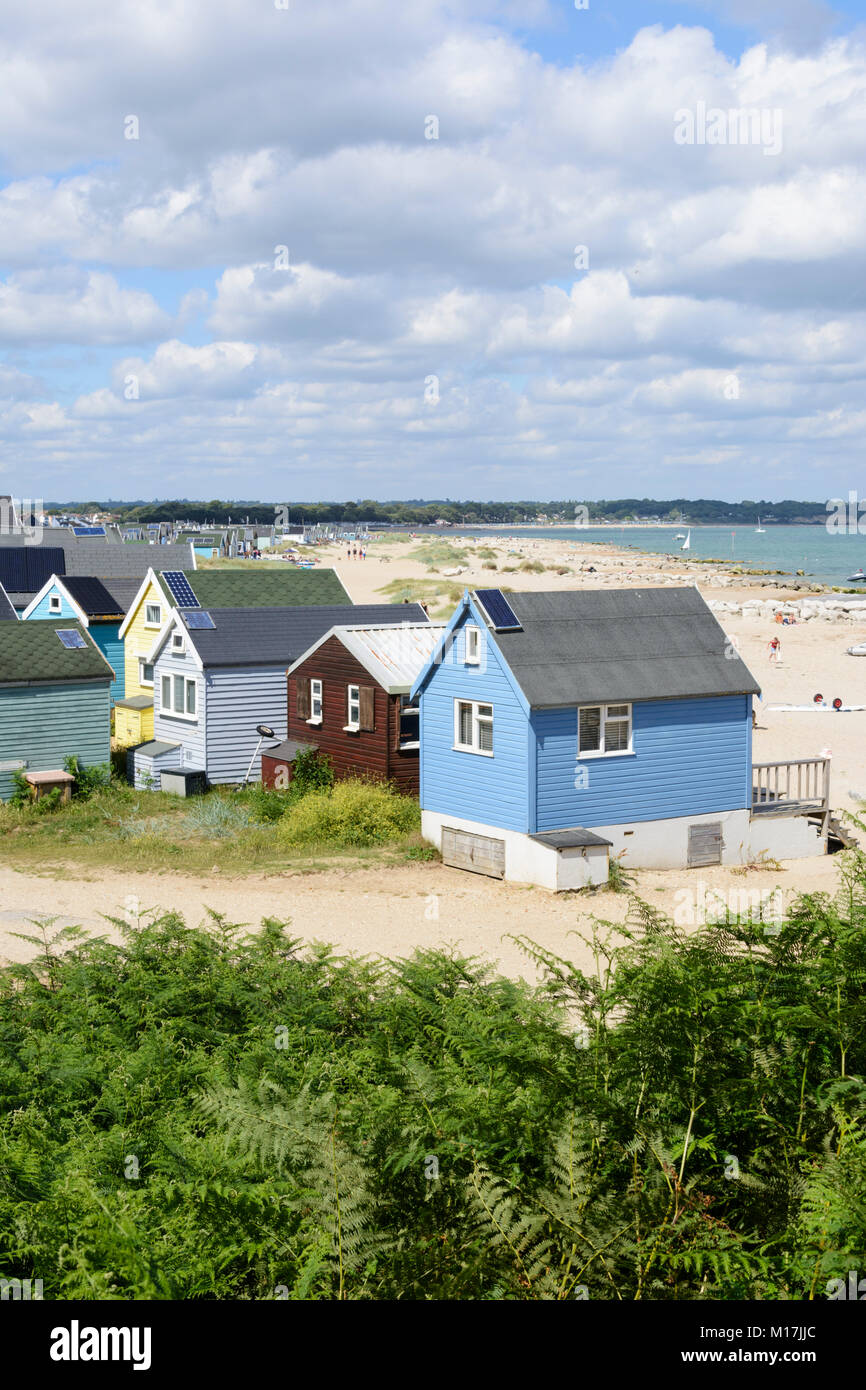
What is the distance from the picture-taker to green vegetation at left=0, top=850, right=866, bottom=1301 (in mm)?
4695

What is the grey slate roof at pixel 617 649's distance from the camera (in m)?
23.5

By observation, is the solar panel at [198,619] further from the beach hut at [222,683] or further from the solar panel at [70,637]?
the solar panel at [70,637]

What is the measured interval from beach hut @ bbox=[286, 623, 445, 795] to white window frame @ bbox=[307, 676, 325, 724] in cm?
2

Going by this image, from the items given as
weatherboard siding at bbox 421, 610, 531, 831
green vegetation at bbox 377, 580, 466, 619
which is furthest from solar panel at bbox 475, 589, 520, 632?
green vegetation at bbox 377, 580, 466, 619

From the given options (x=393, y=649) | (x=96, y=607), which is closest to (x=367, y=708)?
A: (x=393, y=649)

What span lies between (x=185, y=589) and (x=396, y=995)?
24324 mm

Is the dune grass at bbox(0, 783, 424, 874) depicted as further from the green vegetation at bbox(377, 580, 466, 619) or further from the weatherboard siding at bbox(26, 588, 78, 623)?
the green vegetation at bbox(377, 580, 466, 619)

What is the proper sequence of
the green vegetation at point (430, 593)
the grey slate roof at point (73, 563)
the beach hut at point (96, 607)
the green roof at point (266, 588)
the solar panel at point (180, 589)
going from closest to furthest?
1. the solar panel at point (180, 589)
2. the green roof at point (266, 588)
3. the beach hut at point (96, 607)
4. the grey slate roof at point (73, 563)
5. the green vegetation at point (430, 593)

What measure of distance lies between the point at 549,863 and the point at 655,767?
3.55 metres

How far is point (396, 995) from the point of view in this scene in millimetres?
11883

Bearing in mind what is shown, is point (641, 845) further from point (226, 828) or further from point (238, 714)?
point (238, 714)

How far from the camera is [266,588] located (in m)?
36.4

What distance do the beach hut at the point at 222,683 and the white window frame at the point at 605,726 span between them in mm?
11159

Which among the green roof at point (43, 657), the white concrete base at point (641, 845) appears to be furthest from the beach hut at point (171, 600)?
the white concrete base at point (641, 845)
